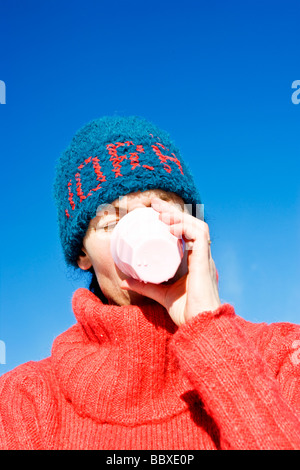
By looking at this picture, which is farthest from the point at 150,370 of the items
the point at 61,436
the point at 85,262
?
the point at 85,262

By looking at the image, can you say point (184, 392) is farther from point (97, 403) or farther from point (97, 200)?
point (97, 200)

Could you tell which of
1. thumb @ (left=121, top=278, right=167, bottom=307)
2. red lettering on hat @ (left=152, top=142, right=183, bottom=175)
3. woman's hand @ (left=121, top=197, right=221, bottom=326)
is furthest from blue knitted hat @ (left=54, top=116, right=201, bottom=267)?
thumb @ (left=121, top=278, right=167, bottom=307)

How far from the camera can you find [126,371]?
1871 mm

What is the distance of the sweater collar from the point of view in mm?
1824

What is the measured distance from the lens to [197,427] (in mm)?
1747

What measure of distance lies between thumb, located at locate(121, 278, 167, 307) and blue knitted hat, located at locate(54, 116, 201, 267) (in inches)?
16.5

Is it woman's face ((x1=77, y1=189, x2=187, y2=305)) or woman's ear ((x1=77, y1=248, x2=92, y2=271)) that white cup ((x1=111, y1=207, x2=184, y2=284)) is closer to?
woman's face ((x1=77, y1=189, x2=187, y2=305))

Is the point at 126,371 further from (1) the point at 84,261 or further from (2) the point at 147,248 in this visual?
(1) the point at 84,261

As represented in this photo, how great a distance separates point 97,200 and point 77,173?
237 millimetres

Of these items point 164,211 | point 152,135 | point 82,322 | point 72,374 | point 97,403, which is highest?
point 152,135

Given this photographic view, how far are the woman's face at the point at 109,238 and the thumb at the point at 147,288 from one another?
0.13 m


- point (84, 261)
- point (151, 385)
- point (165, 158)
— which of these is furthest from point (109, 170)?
point (151, 385)
